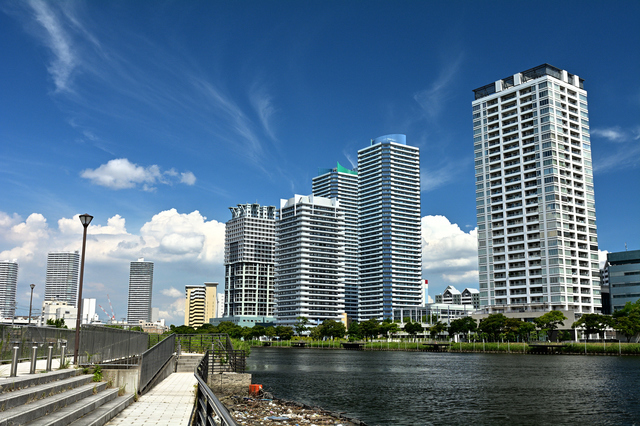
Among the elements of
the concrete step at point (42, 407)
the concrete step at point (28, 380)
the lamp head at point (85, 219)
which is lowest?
the concrete step at point (42, 407)

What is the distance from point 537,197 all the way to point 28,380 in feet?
574

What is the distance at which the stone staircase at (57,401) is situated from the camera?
39.3ft

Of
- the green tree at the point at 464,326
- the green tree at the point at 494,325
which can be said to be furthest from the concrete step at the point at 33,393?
the green tree at the point at 464,326

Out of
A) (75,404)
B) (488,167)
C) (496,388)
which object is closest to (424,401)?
(496,388)

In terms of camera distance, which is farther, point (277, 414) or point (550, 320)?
point (550, 320)

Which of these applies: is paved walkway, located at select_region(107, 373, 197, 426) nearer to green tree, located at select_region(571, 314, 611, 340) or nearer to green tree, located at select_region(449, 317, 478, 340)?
green tree, located at select_region(571, 314, 611, 340)

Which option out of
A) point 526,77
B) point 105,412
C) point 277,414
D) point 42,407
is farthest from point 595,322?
point 42,407

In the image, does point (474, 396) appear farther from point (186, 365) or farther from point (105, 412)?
point (105, 412)

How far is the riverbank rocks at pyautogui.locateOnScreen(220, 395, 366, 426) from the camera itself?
28844 millimetres

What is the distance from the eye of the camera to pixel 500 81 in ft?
620

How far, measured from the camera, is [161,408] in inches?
756

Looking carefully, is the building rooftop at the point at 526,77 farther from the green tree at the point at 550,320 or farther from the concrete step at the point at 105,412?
the concrete step at the point at 105,412

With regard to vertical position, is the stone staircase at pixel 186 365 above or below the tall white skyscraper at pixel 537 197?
below

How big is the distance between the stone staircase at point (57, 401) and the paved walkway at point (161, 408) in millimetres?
421
